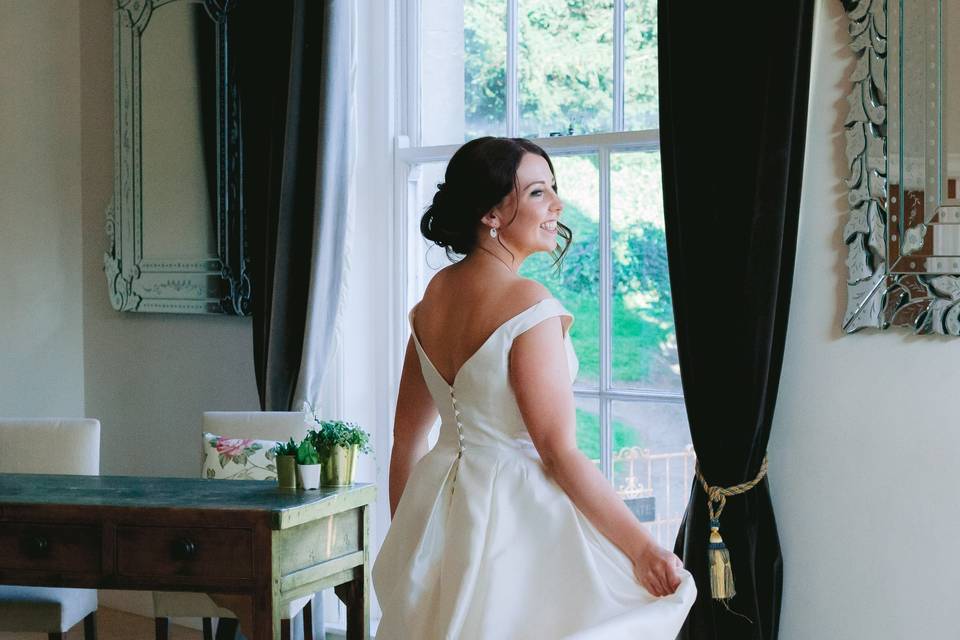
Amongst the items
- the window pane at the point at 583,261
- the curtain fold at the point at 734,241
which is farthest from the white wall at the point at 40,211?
the curtain fold at the point at 734,241

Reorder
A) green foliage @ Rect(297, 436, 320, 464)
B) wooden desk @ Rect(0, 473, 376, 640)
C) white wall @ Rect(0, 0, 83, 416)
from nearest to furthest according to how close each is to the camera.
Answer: wooden desk @ Rect(0, 473, 376, 640) → green foliage @ Rect(297, 436, 320, 464) → white wall @ Rect(0, 0, 83, 416)

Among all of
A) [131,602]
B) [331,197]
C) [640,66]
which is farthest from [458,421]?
[131,602]

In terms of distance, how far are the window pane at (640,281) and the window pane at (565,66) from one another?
0.21 m

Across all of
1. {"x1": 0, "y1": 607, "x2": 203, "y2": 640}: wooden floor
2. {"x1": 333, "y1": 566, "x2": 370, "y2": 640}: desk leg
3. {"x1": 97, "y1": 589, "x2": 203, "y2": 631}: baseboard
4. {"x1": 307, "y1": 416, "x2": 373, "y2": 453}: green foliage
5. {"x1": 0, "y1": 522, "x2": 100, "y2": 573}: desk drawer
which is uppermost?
{"x1": 307, "y1": 416, "x2": 373, "y2": 453}: green foliage

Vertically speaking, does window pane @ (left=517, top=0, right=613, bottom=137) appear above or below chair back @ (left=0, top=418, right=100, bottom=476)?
above

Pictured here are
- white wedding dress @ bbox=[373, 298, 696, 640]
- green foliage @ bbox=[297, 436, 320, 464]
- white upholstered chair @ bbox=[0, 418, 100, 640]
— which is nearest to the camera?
white wedding dress @ bbox=[373, 298, 696, 640]

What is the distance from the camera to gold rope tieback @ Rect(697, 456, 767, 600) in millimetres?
3062

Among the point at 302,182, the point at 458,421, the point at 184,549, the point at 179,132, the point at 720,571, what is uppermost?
the point at 179,132

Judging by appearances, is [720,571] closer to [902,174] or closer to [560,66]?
[902,174]

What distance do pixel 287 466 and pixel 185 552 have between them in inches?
15.0

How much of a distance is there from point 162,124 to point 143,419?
1.30 metres

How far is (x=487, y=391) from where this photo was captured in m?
2.11

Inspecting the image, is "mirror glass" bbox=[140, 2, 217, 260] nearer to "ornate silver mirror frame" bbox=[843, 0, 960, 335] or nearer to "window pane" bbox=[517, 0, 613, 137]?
"window pane" bbox=[517, 0, 613, 137]

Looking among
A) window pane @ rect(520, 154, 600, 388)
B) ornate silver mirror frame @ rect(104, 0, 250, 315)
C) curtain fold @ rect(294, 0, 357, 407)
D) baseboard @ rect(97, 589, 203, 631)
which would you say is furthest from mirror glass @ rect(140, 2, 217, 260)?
window pane @ rect(520, 154, 600, 388)
